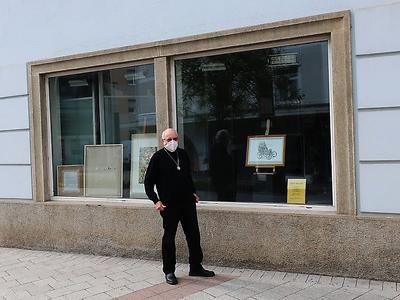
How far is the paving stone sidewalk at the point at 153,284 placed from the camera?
202 inches

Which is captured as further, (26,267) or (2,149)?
(2,149)

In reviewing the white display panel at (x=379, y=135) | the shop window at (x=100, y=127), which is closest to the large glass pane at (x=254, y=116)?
the white display panel at (x=379, y=135)

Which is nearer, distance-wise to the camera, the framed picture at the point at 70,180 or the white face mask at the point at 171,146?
the white face mask at the point at 171,146

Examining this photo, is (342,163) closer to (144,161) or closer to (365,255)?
(365,255)

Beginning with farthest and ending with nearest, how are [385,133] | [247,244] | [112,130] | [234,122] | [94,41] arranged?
[112,130] → [94,41] → [234,122] → [247,244] → [385,133]

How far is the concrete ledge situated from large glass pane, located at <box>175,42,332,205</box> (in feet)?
1.33

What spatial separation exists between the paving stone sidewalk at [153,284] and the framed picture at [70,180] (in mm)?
1264

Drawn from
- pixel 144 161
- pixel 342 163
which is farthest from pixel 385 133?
pixel 144 161

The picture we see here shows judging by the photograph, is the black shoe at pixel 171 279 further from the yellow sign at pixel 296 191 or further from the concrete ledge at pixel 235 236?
the yellow sign at pixel 296 191

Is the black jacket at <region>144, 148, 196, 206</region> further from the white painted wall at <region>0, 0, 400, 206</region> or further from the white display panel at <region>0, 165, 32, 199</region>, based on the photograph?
the white display panel at <region>0, 165, 32, 199</region>

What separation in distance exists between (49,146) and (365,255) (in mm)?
4712

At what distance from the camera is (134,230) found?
677 centimetres

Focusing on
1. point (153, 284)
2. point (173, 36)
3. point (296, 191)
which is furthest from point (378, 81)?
point (153, 284)

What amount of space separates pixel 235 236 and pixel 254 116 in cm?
147
